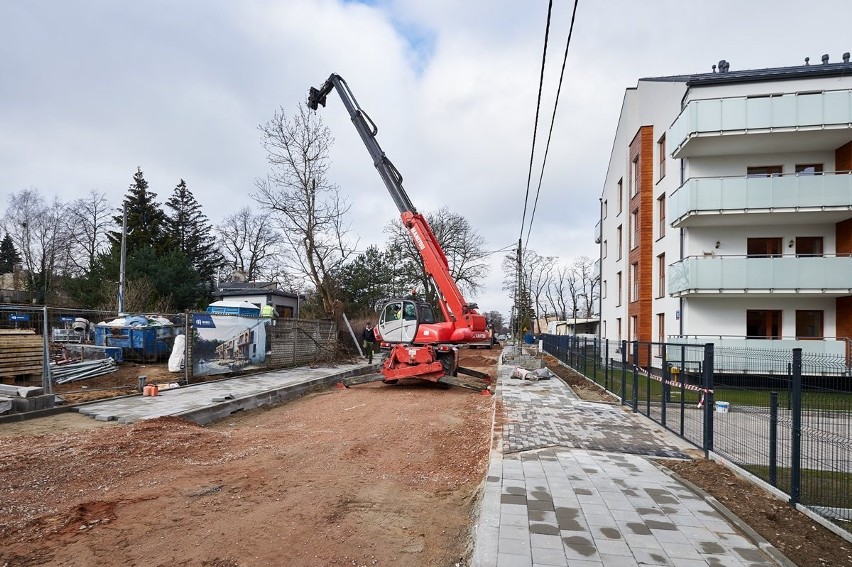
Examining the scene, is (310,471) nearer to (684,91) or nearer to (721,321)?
(721,321)

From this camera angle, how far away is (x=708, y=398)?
6.71 m

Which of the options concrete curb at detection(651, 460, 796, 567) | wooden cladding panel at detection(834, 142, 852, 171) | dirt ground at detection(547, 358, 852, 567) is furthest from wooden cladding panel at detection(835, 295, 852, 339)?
concrete curb at detection(651, 460, 796, 567)

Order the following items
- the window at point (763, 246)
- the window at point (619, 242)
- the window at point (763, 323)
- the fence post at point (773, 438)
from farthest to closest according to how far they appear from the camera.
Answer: the window at point (619, 242) < the window at point (763, 246) < the window at point (763, 323) < the fence post at point (773, 438)

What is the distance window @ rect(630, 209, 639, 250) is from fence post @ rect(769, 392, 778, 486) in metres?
20.4

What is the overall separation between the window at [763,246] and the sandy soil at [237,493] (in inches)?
605

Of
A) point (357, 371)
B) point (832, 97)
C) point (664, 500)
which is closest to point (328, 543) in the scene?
point (664, 500)

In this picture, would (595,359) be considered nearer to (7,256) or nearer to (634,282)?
(634,282)

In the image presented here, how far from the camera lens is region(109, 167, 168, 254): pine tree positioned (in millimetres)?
40938

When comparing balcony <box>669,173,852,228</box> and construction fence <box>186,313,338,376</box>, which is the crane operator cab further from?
balcony <box>669,173,852,228</box>

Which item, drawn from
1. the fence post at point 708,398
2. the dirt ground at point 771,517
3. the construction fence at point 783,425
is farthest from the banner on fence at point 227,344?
the fence post at point 708,398

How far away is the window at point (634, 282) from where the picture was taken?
24.5 metres

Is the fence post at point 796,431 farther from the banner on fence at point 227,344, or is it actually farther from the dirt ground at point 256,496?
the banner on fence at point 227,344

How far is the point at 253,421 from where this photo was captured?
10.3 metres

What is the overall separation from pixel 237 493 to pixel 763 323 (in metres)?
19.5
